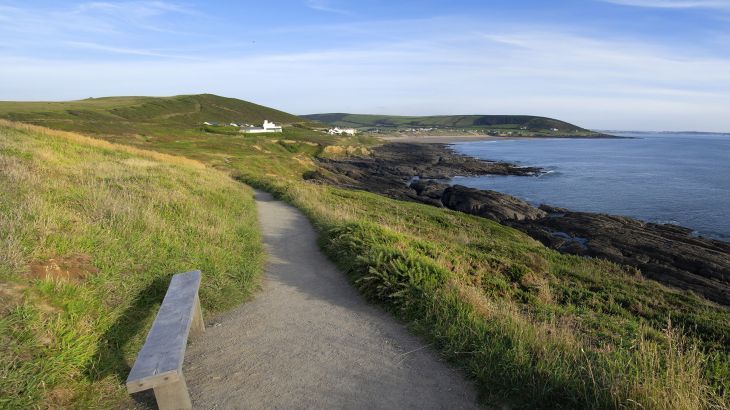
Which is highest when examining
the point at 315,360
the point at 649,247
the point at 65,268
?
the point at 65,268

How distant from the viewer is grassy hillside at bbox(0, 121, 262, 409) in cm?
435

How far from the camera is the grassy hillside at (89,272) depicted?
435 centimetres

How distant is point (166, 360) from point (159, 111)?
483 ft

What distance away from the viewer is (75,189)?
36.4 ft

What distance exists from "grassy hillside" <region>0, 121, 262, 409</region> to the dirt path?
0.84 meters

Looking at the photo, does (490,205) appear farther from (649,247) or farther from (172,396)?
(172,396)

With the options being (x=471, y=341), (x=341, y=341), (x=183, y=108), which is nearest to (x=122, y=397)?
(x=341, y=341)

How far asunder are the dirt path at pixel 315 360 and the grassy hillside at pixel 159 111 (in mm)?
70839

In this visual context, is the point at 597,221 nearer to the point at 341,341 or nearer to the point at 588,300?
the point at 588,300

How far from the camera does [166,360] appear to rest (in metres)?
4.36

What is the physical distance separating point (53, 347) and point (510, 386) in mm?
5138

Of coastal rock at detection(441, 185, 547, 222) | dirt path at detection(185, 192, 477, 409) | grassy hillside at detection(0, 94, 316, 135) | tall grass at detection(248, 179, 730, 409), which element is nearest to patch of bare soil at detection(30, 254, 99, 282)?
dirt path at detection(185, 192, 477, 409)

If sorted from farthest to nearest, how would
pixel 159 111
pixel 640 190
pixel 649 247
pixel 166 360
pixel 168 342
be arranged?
pixel 159 111
pixel 640 190
pixel 649 247
pixel 168 342
pixel 166 360

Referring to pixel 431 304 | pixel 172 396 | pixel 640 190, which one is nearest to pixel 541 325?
pixel 431 304
